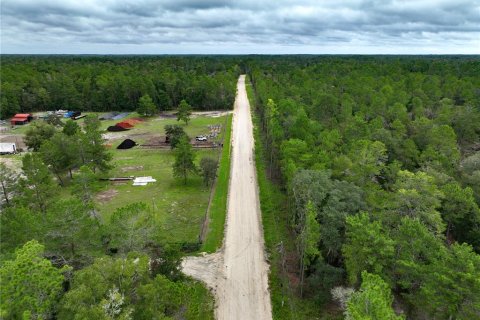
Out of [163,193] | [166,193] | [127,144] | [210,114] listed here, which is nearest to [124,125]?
[127,144]

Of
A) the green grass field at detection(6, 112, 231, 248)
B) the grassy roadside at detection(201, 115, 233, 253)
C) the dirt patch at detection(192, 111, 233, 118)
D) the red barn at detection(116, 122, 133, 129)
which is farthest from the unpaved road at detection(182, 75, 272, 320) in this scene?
the dirt patch at detection(192, 111, 233, 118)

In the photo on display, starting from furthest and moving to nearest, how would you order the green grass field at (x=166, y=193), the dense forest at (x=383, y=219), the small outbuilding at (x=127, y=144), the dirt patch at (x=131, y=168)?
1. the small outbuilding at (x=127, y=144)
2. the dirt patch at (x=131, y=168)
3. the green grass field at (x=166, y=193)
4. the dense forest at (x=383, y=219)

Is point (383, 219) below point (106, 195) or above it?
above

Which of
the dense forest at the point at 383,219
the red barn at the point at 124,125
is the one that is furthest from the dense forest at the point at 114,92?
the dense forest at the point at 383,219

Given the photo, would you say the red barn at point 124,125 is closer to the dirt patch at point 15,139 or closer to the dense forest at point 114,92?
the dirt patch at point 15,139

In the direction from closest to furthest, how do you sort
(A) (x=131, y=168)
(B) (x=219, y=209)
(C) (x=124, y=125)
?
1. (B) (x=219, y=209)
2. (A) (x=131, y=168)
3. (C) (x=124, y=125)

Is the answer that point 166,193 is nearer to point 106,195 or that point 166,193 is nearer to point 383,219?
point 106,195

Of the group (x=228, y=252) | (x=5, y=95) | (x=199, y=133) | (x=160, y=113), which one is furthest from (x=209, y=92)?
(x=228, y=252)
